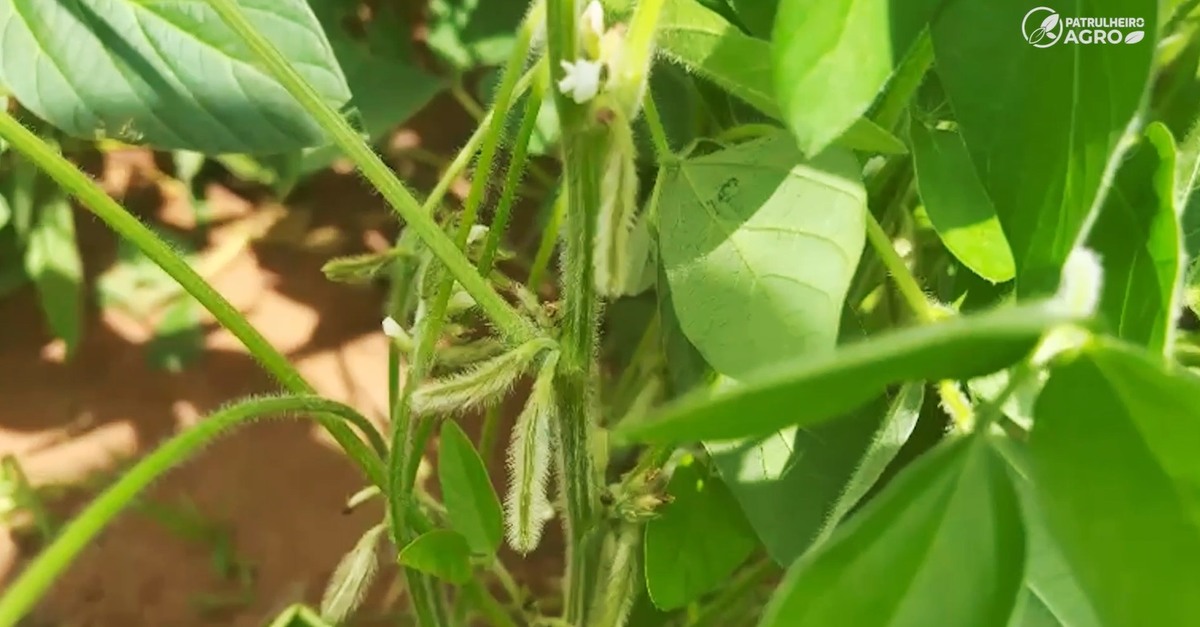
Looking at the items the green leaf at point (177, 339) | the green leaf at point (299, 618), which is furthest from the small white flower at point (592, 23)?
the green leaf at point (177, 339)

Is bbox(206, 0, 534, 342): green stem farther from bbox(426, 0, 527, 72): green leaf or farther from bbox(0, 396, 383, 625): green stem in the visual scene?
bbox(426, 0, 527, 72): green leaf

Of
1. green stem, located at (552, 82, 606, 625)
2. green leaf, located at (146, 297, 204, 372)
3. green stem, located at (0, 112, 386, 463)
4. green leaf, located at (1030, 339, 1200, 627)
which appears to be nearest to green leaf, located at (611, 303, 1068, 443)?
green leaf, located at (1030, 339, 1200, 627)

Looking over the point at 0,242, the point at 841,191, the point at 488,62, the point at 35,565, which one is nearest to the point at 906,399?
the point at 841,191

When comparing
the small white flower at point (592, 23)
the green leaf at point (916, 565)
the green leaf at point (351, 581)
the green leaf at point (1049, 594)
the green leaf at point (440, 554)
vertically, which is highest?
the small white flower at point (592, 23)

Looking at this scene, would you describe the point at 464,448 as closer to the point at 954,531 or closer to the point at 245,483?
the point at 954,531

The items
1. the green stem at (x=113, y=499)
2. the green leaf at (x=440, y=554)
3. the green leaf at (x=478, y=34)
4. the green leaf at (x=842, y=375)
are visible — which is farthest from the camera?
the green leaf at (x=478, y=34)

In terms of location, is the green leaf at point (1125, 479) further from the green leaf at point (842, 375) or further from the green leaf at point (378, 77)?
the green leaf at point (378, 77)
